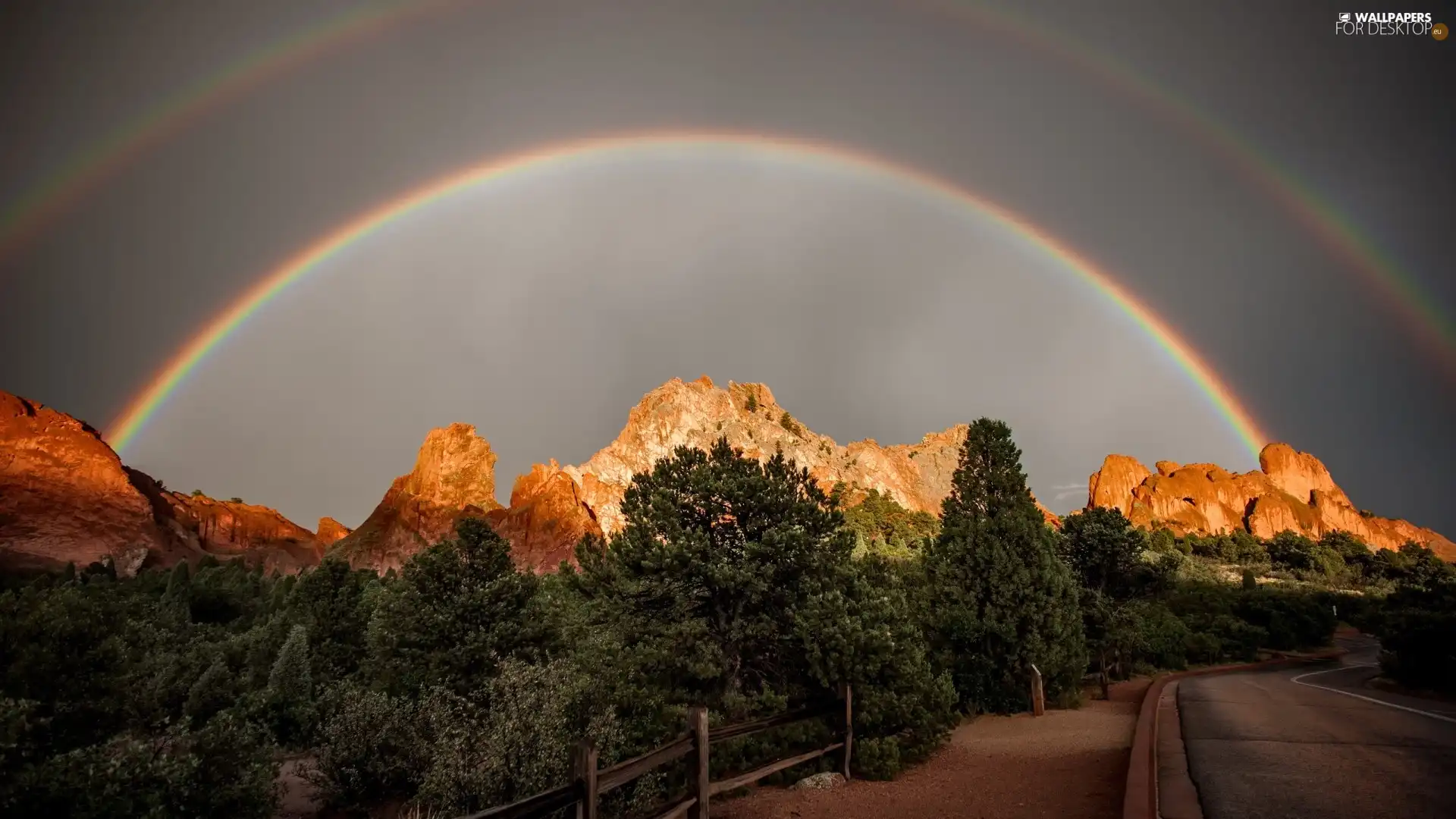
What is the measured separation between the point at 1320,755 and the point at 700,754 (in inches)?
405

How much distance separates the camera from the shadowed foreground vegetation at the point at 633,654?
11977 mm

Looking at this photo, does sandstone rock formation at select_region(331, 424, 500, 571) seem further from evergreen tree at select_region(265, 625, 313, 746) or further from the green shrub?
the green shrub

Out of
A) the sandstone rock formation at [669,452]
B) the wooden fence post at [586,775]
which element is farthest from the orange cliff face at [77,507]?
the wooden fence post at [586,775]

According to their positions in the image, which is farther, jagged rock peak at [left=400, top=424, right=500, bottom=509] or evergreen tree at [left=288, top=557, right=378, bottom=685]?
jagged rock peak at [left=400, top=424, right=500, bottom=509]

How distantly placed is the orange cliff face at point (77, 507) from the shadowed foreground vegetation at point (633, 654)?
119 metres

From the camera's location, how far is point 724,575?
14.0 meters

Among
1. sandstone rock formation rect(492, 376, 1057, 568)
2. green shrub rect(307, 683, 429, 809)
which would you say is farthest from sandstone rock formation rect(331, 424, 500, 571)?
green shrub rect(307, 683, 429, 809)

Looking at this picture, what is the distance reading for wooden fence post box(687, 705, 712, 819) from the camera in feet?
29.8

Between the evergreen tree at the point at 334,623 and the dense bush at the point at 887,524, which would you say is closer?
the evergreen tree at the point at 334,623

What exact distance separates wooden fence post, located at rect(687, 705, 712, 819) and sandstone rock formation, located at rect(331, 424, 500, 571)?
12734 centimetres

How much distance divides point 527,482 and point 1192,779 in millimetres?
131025

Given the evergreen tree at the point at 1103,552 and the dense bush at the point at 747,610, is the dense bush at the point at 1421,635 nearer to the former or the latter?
the evergreen tree at the point at 1103,552

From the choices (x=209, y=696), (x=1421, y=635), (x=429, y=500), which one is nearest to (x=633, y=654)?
(x=209, y=696)

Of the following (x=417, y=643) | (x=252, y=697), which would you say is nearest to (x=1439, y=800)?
(x=417, y=643)
